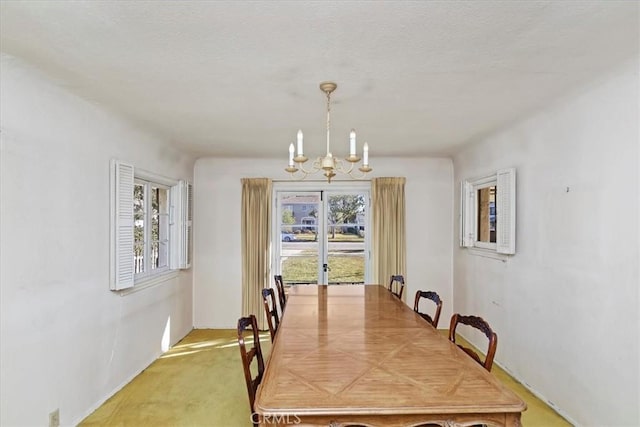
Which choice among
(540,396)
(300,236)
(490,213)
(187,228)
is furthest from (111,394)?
(490,213)

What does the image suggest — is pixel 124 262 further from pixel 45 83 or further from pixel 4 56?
pixel 4 56

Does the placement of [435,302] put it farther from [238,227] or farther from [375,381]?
[238,227]

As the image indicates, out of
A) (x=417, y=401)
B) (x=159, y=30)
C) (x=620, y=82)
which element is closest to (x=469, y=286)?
(x=620, y=82)

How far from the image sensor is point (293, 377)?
167 cm

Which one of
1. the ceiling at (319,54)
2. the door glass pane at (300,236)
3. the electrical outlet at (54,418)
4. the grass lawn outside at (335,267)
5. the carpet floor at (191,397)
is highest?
the ceiling at (319,54)

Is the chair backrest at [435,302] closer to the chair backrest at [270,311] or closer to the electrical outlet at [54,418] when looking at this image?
the chair backrest at [270,311]

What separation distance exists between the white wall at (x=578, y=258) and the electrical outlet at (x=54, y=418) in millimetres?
3571

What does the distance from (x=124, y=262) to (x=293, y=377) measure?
2311 mm

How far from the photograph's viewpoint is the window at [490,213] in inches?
141

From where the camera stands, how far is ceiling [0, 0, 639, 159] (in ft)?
5.36

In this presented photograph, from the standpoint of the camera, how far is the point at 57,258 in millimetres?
2553

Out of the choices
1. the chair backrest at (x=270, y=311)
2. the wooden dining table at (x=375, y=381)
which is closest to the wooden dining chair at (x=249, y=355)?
the wooden dining table at (x=375, y=381)

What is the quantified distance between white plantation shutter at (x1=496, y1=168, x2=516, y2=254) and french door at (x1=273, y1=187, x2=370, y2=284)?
6.75 feet

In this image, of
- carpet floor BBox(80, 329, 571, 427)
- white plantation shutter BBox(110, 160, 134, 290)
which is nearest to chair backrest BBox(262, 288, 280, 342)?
carpet floor BBox(80, 329, 571, 427)
